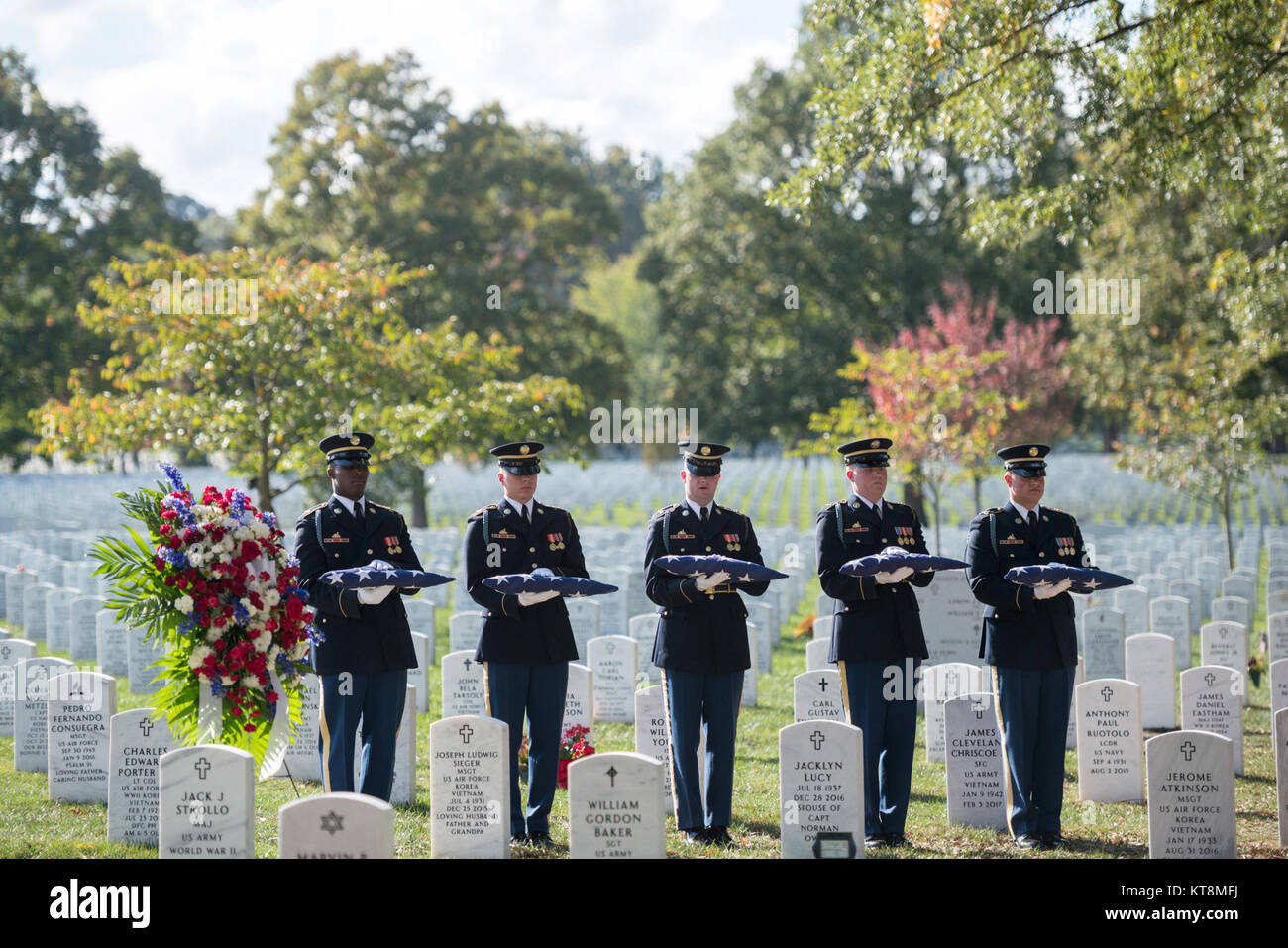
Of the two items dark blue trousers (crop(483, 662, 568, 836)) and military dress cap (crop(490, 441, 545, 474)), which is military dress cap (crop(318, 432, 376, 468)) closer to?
military dress cap (crop(490, 441, 545, 474))

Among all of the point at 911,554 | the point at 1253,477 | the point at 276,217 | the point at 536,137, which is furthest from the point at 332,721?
the point at 1253,477

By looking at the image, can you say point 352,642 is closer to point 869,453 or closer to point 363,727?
point 363,727

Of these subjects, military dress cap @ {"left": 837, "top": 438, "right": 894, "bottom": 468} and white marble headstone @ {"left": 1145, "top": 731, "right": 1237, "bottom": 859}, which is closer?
white marble headstone @ {"left": 1145, "top": 731, "right": 1237, "bottom": 859}

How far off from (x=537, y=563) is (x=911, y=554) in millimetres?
2138

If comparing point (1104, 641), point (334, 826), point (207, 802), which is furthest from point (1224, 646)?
point (207, 802)

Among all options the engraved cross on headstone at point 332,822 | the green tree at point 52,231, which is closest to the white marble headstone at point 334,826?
the engraved cross on headstone at point 332,822

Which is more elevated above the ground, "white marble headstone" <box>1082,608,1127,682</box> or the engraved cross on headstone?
"white marble headstone" <box>1082,608,1127,682</box>

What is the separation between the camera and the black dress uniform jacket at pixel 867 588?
699 centimetres

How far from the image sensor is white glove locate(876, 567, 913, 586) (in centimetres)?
671

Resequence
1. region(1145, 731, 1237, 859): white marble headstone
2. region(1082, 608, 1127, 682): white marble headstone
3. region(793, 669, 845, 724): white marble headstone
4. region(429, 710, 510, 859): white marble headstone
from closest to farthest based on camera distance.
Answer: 1. region(1145, 731, 1237, 859): white marble headstone
2. region(429, 710, 510, 859): white marble headstone
3. region(793, 669, 845, 724): white marble headstone
4. region(1082, 608, 1127, 682): white marble headstone

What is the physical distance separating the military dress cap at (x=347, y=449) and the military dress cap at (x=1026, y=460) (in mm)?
3645

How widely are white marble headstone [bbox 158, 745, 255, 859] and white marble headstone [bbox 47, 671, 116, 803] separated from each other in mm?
2704

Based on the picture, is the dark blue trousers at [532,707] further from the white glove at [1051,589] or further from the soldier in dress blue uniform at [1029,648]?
the white glove at [1051,589]

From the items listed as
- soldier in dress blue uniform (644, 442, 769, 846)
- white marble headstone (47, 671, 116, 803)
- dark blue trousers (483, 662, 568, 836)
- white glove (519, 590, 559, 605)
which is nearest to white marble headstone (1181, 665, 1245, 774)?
soldier in dress blue uniform (644, 442, 769, 846)
